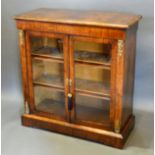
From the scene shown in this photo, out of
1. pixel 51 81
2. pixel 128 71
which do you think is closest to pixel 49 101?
pixel 51 81

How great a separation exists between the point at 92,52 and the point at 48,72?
40 centimetres

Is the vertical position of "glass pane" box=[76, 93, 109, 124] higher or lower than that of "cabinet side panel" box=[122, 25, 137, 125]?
lower

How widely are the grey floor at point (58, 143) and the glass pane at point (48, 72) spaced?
397 millimetres

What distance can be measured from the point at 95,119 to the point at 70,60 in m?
0.47

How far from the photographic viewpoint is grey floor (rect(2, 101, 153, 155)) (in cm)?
215

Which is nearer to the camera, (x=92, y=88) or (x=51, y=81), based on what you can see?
(x=92, y=88)

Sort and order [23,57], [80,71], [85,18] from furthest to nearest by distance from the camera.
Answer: [23,57]
[80,71]
[85,18]

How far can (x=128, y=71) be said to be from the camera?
2.14 metres

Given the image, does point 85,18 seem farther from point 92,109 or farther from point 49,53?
point 92,109

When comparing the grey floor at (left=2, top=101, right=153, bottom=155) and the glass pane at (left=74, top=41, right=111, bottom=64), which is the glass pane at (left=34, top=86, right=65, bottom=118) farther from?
the glass pane at (left=74, top=41, right=111, bottom=64)

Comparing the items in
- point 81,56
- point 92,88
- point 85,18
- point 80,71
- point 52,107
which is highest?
point 85,18

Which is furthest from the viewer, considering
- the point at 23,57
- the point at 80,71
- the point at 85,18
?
the point at 23,57

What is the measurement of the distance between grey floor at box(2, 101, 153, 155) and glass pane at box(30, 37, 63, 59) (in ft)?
2.00

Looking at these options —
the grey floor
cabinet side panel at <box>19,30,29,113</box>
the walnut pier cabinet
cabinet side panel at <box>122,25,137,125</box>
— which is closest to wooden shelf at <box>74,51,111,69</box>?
the walnut pier cabinet
